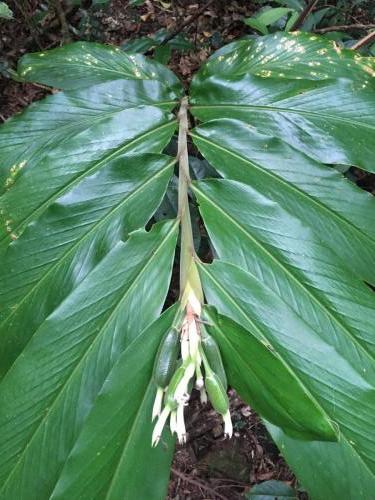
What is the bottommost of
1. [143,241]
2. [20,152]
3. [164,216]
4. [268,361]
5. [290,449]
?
[290,449]

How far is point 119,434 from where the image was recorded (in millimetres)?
756

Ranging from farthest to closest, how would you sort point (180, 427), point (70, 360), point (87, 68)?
point (87, 68) → point (70, 360) → point (180, 427)

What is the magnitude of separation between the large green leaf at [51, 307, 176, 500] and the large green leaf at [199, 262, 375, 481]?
0.12 meters

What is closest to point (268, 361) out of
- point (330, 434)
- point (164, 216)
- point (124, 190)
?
point (330, 434)

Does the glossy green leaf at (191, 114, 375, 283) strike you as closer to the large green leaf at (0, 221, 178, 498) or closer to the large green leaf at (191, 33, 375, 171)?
the large green leaf at (191, 33, 375, 171)

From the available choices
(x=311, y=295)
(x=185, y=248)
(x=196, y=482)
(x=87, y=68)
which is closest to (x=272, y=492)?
(x=196, y=482)

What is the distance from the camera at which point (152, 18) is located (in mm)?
2715

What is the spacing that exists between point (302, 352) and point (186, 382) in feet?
0.65

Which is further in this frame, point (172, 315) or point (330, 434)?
point (172, 315)

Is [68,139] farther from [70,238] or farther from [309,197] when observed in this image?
[309,197]

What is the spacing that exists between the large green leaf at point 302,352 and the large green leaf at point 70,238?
25 centimetres

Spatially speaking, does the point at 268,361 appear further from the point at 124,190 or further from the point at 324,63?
the point at 324,63

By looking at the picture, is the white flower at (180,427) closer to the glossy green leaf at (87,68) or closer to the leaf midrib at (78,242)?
the leaf midrib at (78,242)

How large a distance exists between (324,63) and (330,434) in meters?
1.04
